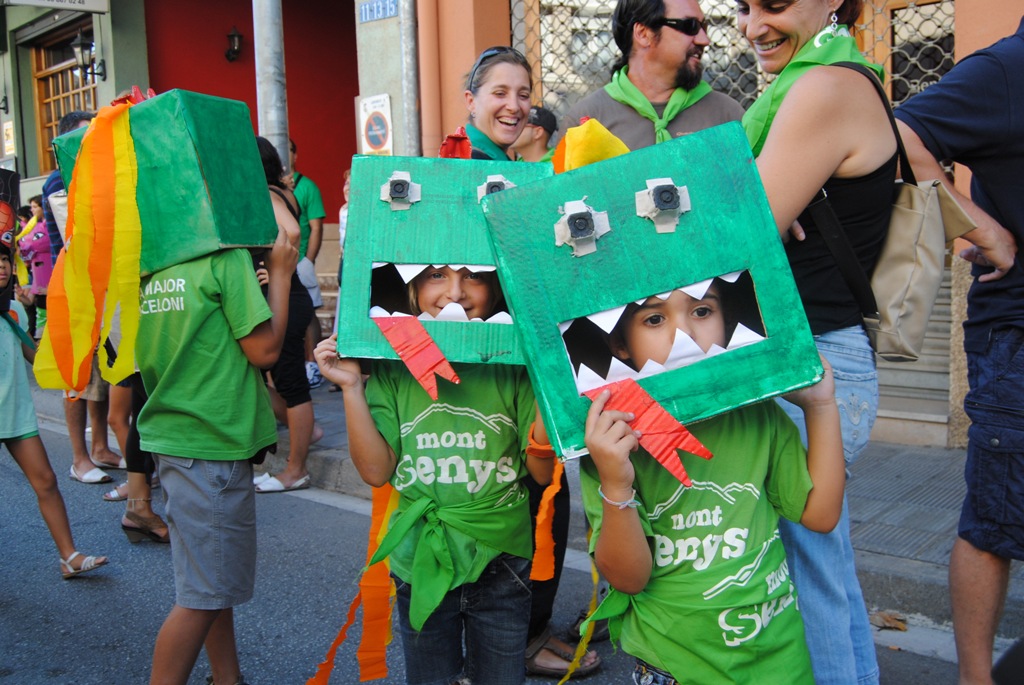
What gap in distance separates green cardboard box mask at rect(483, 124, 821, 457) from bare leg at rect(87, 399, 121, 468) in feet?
17.8

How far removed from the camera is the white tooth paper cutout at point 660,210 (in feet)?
5.18

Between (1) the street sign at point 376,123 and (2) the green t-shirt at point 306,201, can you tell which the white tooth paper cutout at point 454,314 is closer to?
(1) the street sign at point 376,123

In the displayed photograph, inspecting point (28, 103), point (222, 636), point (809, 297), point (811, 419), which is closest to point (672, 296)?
point (811, 419)

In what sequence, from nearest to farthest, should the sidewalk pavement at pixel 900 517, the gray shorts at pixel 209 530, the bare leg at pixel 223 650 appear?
the gray shorts at pixel 209 530 → the bare leg at pixel 223 650 → the sidewalk pavement at pixel 900 517

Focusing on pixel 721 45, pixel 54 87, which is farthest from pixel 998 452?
pixel 54 87

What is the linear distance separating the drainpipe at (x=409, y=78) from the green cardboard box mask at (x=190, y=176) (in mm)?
4335

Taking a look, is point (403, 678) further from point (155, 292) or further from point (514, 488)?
point (155, 292)

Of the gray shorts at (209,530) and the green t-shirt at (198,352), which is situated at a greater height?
the green t-shirt at (198,352)

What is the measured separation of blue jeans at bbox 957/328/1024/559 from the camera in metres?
2.54

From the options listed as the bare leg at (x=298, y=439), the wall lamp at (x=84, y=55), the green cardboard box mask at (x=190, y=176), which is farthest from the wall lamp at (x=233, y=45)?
the green cardboard box mask at (x=190, y=176)

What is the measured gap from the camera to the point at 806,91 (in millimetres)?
1856

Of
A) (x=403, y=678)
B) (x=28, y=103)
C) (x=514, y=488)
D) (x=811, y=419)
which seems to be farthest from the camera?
(x=28, y=103)

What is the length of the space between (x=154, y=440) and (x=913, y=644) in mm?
2626

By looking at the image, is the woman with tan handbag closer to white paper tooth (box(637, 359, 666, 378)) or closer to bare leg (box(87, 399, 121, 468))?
white paper tooth (box(637, 359, 666, 378))
